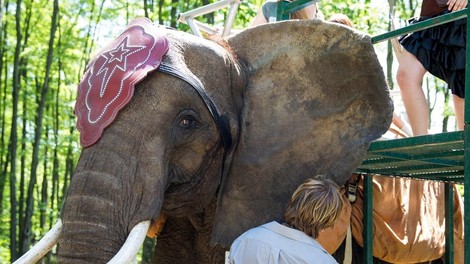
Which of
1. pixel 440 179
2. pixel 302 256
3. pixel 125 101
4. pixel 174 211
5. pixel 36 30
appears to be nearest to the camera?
pixel 302 256

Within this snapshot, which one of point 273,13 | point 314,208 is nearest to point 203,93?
point 314,208

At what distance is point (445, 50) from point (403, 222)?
115 cm

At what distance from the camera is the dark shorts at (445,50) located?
5.01 metres

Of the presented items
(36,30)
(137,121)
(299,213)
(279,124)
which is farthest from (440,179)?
(36,30)

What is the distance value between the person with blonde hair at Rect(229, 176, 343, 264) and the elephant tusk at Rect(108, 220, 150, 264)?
428 millimetres

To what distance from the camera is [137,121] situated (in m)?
3.98

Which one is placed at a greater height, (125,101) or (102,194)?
(125,101)

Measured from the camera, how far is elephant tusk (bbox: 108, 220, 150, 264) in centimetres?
357

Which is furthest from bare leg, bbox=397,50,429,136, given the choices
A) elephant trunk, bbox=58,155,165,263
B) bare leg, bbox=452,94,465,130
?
elephant trunk, bbox=58,155,165,263

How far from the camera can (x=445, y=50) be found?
17.0 feet

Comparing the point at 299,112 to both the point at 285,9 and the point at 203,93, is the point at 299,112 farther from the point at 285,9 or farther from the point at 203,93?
the point at 285,9

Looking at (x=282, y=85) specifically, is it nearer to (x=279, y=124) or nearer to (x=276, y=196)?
(x=279, y=124)

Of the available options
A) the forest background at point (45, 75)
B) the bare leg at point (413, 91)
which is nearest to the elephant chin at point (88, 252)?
the bare leg at point (413, 91)

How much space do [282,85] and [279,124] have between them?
0.76 ft
